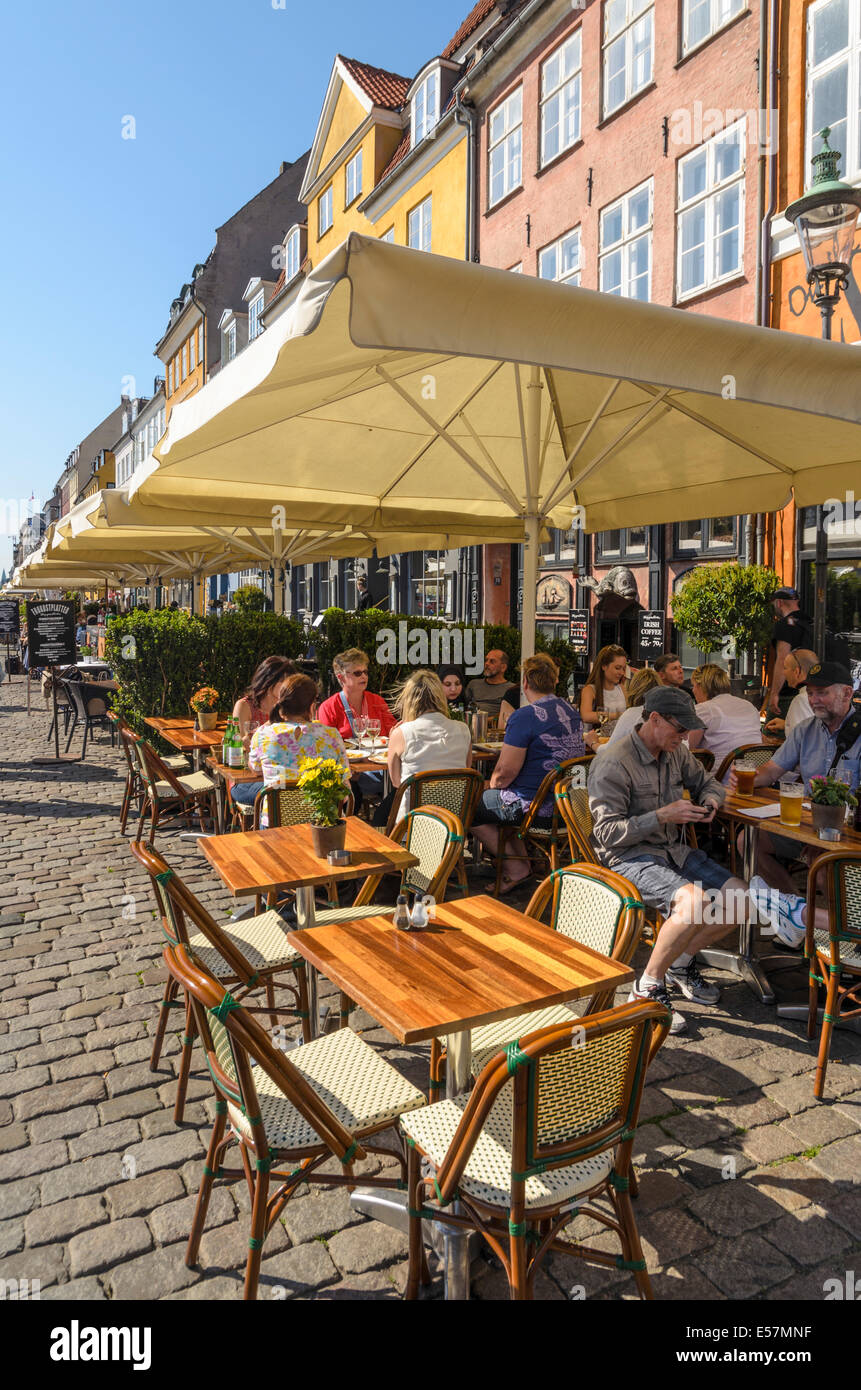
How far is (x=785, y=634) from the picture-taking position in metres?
9.13

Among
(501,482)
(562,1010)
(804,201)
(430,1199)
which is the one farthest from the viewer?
(804,201)

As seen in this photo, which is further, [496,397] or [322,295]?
[496,397]

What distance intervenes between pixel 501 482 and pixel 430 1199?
14.9ft

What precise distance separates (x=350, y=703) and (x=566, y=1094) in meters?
5.13

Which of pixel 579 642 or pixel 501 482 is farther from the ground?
pixel 501 482

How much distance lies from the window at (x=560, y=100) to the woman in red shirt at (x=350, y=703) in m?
12.2

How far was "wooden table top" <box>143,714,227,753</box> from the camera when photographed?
714 centimetres

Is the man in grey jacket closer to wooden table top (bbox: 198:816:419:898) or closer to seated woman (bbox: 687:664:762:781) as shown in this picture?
wooden table top (bbox: 198:816:419:898)

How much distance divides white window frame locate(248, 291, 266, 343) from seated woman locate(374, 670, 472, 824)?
29.3 m

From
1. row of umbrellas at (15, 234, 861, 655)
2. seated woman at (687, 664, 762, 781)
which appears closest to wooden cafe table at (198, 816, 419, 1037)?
row of umbrellas at (15, 234, 861, 655)

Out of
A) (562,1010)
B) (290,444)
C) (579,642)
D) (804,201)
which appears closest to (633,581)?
(579,642)
